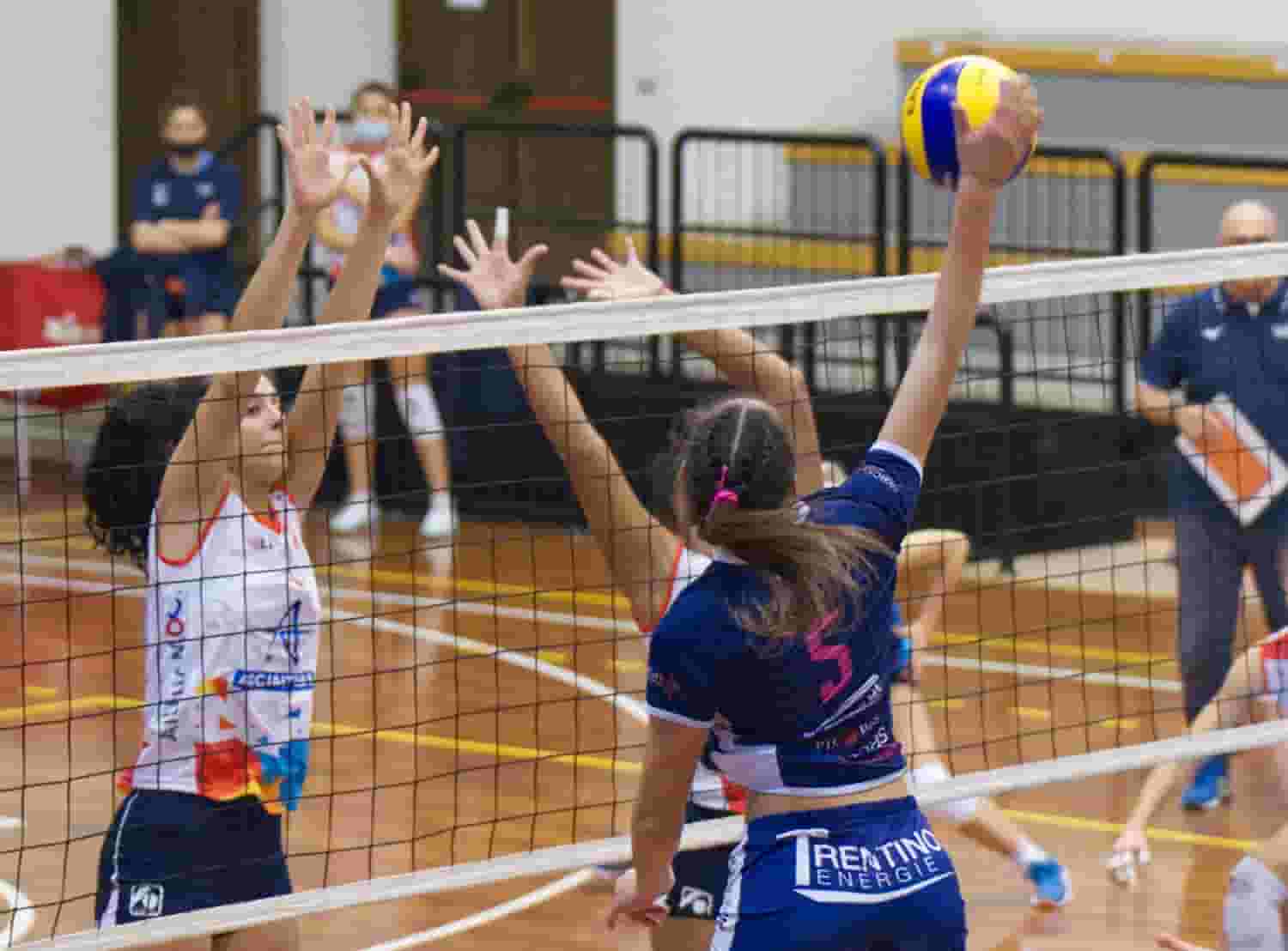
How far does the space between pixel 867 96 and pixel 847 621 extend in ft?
41.9

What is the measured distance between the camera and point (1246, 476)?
8.59m

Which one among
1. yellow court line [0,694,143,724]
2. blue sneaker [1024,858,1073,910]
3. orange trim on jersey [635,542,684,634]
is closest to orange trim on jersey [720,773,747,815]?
orange trim on jersey [635,542,684,634]

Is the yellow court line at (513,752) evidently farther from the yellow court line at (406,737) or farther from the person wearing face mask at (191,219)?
the person wearing face mask at (191,219)

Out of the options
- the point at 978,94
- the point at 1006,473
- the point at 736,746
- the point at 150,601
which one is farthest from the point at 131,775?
the point at 1006,473

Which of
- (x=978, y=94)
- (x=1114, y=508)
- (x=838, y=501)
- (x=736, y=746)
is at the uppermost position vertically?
(x=978, y=94)

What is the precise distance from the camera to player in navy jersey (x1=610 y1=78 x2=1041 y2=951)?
3859mm

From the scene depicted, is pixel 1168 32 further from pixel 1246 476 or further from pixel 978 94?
pixel 978 94

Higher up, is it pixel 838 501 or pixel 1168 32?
pixel 1168 32

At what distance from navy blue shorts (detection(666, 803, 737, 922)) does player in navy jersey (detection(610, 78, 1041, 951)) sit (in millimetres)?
1078

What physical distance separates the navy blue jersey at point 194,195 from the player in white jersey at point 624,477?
8.93m

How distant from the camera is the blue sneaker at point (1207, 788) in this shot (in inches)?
332

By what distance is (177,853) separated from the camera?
16.3 feet

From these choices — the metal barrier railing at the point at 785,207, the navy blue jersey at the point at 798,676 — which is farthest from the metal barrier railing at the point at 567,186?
the navy blue jersey at the point at 798,676

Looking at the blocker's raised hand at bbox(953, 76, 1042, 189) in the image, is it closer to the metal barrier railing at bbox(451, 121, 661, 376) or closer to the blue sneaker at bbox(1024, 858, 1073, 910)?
the blue sneaker at bbox(1024, 858, 1073, 910)
